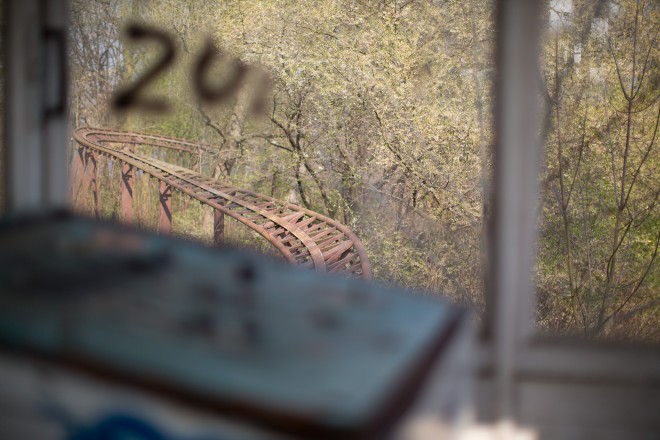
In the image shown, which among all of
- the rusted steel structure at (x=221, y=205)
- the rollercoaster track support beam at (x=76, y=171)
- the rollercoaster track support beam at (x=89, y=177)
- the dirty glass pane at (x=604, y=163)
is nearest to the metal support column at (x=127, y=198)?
the rusted steel structure at (x=221, y=205)

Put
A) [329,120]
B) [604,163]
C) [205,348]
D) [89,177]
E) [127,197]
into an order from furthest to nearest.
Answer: [329,120], [127,197], [89,177], [604,163], [205,348]

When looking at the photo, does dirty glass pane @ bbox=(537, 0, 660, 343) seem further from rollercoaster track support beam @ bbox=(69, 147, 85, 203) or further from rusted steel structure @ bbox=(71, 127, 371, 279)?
rollercoaster track support beam @ bbox=(69, 147, 85, 203)

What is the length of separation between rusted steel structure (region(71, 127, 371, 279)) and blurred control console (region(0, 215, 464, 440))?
4.18m

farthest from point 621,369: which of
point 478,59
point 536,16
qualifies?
point 478,59

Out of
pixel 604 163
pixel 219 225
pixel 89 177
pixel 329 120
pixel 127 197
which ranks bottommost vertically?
pixel 219 225

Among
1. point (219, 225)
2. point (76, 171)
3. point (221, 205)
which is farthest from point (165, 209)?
point (221, 205)

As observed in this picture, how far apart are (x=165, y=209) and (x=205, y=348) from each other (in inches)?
238

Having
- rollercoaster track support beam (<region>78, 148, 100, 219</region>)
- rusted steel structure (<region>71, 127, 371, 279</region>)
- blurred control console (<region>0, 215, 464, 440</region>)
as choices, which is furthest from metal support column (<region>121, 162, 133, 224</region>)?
blurred control console (<region>0, 215, 464, 440</region>)

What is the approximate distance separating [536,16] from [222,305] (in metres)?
0.67

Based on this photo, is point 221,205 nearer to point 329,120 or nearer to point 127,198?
point 127,198

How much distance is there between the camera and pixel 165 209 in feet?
21.0

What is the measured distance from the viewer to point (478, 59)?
612 cm

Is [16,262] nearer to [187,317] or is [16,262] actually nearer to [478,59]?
[187,317]

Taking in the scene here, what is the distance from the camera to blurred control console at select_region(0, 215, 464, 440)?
509 mm
